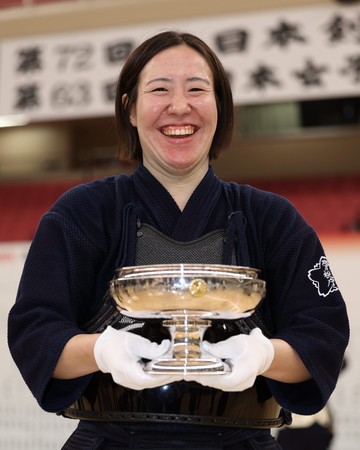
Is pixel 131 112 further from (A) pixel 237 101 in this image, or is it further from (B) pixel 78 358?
(A) pixel 237 101

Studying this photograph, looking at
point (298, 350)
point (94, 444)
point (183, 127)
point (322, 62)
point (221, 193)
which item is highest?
point (322, 62)

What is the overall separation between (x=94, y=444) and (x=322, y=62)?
3.79 meters

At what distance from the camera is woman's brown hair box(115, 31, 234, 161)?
3.85ft

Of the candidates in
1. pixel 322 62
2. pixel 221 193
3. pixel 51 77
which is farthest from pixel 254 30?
pixel 221 193

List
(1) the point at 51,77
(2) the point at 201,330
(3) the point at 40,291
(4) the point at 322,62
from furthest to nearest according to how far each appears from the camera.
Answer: (1) the point at 51,77 → (4) the point at 322,62 → (3) the point at 40,291 → (2) the point at 201,330

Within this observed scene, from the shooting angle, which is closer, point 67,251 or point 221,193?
point 67,251

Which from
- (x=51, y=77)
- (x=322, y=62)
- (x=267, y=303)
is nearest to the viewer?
(x=267, y=303)

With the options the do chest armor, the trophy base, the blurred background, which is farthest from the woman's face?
the blurred background

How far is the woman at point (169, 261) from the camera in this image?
96 centimetres

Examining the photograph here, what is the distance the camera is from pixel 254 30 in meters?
4.46

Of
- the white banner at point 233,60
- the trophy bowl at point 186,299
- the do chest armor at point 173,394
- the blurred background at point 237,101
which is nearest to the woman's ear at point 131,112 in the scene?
the do chest armor at point 173,394

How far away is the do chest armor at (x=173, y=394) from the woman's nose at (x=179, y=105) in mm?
219

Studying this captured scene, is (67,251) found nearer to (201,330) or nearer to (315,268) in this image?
(201,330)

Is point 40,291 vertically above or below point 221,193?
below
